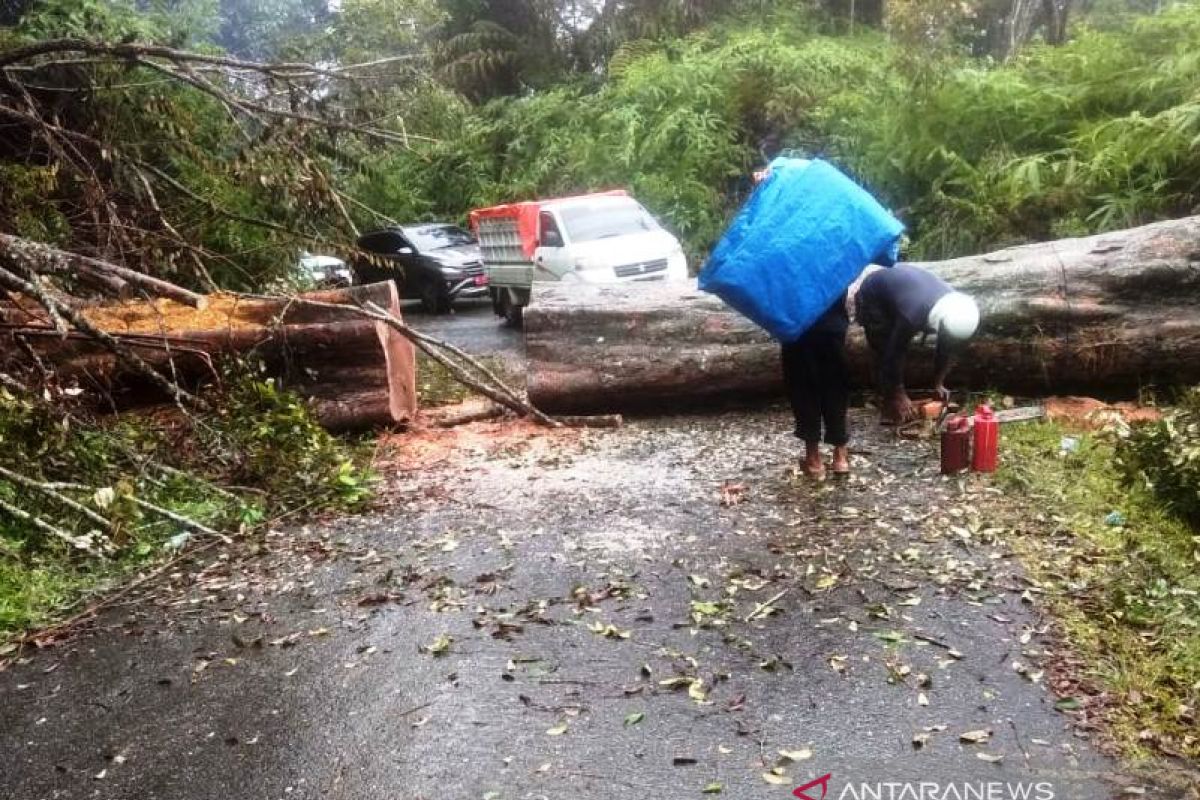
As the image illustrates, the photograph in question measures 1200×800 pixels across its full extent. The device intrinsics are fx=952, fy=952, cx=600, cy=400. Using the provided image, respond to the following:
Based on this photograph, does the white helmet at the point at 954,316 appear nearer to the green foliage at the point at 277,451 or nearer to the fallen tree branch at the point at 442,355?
the fallen tree branch at the point at 442,355

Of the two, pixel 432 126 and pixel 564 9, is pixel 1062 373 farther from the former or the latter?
pixel 564 9

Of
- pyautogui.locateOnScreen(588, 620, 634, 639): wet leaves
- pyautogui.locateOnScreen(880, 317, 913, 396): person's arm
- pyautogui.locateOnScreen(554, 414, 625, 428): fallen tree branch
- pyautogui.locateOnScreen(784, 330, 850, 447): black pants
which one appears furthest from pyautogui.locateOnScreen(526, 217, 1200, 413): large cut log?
pyautogui.locateOnScreen(588, 620, 634, 639): wet leaves

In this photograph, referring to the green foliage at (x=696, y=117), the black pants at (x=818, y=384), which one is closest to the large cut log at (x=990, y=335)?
the black pants at (x=818, y=384)

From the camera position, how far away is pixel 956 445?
205 inches

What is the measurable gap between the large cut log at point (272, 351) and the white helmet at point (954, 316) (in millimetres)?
3897

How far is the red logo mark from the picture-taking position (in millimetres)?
2652

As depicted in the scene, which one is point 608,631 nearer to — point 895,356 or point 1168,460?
point 1168,460

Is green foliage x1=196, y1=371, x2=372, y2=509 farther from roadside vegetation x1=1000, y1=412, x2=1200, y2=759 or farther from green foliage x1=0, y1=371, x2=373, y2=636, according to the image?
roadside vegetation x1=1000, y1=412, x2=1200, y2=759

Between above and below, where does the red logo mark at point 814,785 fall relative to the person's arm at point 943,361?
below

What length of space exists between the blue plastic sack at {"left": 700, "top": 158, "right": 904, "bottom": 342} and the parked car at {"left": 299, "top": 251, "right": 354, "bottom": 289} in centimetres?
459

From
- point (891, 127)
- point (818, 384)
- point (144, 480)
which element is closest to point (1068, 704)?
point (818, 384)

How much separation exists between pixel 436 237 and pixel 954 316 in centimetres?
1340

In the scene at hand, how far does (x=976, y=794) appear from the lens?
2596 mm

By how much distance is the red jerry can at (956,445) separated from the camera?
5.17m
